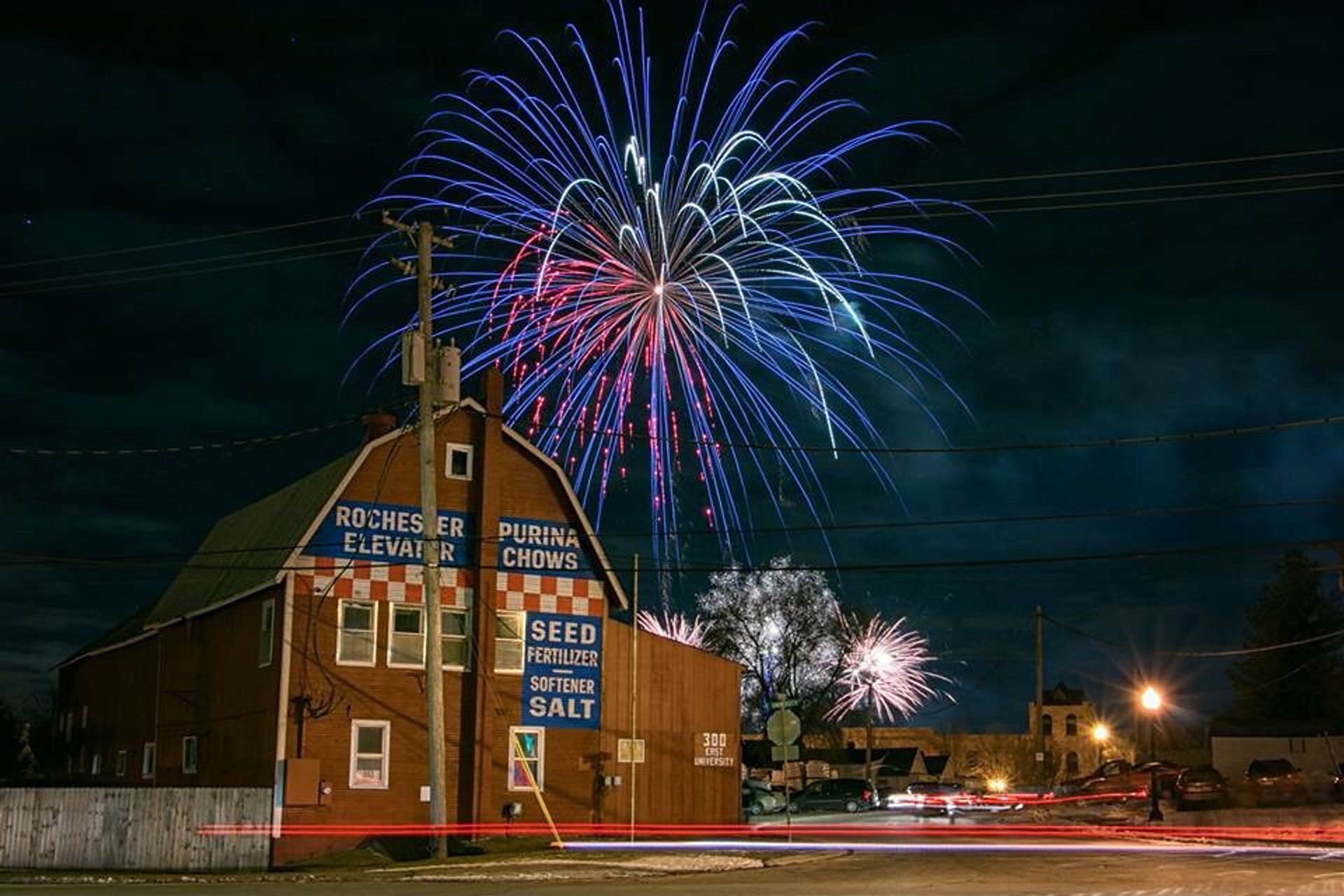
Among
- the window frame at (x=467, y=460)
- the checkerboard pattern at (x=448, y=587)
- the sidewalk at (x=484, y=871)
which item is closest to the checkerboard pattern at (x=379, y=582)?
the checkerboard pattern at (x=448, y=587)

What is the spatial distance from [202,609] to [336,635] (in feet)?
16.9

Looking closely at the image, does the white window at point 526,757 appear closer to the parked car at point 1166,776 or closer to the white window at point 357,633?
the white window at point 357,633

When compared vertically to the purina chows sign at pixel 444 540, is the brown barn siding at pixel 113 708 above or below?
below

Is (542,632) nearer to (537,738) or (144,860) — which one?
(537,738)

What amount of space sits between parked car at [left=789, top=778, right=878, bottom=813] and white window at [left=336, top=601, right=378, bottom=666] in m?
29.1

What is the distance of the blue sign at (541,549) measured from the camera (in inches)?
1334

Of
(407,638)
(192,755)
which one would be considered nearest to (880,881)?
(407,638)

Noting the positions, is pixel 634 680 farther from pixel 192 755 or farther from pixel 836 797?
pixel 836 797

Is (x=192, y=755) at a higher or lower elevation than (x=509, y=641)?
lower

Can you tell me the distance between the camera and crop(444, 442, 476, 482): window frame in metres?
33.3

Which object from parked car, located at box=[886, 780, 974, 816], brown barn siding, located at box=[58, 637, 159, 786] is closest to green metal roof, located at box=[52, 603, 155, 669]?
brown barn siding, located at box=[58, 637, 159, 786]

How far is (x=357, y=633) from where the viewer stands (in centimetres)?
3188

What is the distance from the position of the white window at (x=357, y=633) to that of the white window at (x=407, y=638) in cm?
43

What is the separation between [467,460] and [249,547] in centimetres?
722
